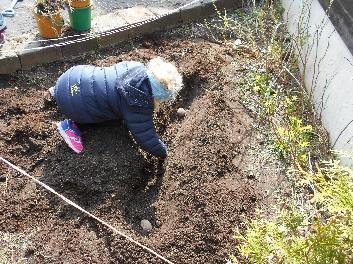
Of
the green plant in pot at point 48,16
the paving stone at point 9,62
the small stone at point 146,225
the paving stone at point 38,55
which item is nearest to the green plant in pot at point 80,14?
the green plant in pot at point 48,16

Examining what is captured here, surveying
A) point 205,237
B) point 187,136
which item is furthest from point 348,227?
point 187,136

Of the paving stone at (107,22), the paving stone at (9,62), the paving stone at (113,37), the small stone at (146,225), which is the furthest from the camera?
the paving stone at (107,22)

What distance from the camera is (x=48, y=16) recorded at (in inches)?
198

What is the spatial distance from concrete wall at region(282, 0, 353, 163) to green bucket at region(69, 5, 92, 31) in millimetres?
2218

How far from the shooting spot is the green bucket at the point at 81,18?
5145mm

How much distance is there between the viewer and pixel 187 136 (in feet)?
14.8

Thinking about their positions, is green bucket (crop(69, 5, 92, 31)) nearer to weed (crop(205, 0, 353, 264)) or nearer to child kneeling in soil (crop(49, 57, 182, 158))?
child kneeling in soil (crop(49, 57, 182, 158))

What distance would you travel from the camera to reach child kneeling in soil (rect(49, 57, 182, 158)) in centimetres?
404

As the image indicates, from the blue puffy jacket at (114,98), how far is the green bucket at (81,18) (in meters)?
1.06

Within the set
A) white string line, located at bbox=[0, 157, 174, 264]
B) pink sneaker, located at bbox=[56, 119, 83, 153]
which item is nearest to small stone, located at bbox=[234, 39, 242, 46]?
pink sneaker, located at bbox=[56, 119, 83, 153]

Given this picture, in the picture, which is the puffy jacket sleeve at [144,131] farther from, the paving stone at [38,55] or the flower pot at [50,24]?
the flower pot at [50,24]

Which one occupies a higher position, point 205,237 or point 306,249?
point 306,249

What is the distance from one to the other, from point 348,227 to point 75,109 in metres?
2.67

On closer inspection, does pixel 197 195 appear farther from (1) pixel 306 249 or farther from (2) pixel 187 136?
(1) pixel 306 249
